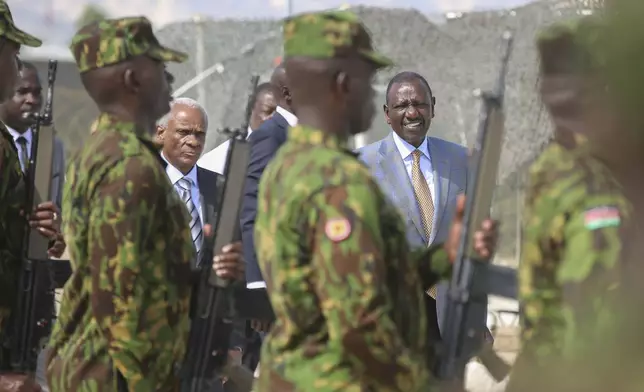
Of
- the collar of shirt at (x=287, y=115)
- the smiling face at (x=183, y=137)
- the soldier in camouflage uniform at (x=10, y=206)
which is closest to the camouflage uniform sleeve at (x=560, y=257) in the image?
the soldier in camouflage uniform at (x=10, y=206)

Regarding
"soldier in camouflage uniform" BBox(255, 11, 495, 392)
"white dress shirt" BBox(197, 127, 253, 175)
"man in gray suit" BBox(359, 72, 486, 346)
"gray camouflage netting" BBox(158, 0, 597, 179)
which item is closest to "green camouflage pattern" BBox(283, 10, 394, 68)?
"soldier in camouflage uniform" BBox(255, 11, 495, 392)

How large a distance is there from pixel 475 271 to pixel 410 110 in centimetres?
267

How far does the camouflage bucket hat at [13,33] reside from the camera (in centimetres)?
415

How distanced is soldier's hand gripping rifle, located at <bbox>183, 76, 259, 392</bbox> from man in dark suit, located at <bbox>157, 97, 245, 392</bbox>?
63.2 inches

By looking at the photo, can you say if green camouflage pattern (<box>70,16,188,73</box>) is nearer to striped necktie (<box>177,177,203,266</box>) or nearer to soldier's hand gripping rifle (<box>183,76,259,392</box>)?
soldier's hand gripping rifle (<box>183,76,259,392</box>)

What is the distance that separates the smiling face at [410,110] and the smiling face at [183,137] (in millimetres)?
997

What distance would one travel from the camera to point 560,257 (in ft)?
7.83

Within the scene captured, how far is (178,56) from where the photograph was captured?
3.41 metres

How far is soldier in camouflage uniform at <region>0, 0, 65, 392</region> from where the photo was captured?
13.5 feet

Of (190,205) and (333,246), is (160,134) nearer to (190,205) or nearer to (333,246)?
(190,205)

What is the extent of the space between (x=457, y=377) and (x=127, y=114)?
4.13ft

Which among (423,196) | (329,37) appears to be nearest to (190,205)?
(423,196)

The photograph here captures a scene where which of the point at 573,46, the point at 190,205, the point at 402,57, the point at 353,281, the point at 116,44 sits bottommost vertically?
→ the point at 353,281

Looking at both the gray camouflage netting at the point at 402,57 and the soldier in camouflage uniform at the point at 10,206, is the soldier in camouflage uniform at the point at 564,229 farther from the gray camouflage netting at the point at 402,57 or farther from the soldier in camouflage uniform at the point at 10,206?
the gray camouflage netting at the point at 402,57
